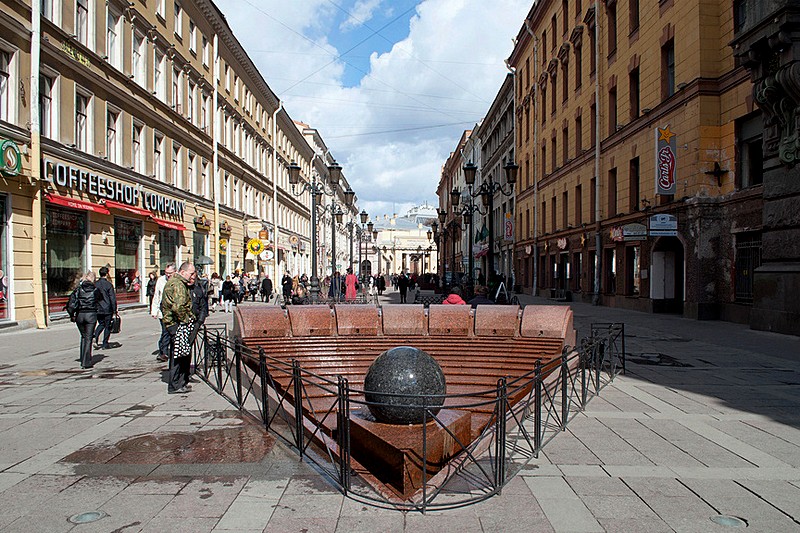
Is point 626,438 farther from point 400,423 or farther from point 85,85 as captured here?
point 85,85

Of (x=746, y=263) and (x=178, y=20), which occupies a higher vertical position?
(x=178, y=20)

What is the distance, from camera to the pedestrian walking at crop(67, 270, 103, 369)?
35.2 feet

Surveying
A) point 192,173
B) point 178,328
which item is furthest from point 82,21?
point 178,328

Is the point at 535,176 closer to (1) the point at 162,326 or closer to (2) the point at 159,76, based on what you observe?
(2) the point at 159,76

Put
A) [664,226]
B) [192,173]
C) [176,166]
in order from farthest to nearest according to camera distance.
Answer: [192,173], [176,166], [664,226]

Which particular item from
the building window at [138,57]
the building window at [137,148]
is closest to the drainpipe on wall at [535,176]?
the building window at [138,57]

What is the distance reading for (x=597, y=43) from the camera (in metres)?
28.2

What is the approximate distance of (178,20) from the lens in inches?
1136

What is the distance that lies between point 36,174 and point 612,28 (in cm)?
2362

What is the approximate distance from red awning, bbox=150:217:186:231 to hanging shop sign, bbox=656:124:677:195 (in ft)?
63.6

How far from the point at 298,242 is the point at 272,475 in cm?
5403

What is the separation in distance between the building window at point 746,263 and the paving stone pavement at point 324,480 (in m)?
9.39

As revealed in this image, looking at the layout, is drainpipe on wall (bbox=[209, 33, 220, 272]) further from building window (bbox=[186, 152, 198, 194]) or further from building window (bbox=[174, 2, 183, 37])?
building window (bbox=[174, 2, 183, 37])

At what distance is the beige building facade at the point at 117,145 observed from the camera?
17.0m
